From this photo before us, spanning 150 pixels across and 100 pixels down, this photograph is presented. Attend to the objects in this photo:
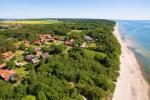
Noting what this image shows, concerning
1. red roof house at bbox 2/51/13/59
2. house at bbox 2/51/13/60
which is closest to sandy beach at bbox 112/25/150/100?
house at bbox 2/51/13/60

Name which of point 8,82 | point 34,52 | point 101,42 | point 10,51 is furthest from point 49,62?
point 101,42

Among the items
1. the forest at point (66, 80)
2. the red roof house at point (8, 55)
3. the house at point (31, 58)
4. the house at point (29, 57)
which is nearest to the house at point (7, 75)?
the forest at point (66, 80)

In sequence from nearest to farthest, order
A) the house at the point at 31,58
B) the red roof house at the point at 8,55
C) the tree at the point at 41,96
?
the tree at the point at 41,96 < the house at the point at 31,58 < the red roof house at the point at 8,55

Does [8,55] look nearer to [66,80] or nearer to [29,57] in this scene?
[29,57]

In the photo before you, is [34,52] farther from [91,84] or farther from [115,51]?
[91,84]

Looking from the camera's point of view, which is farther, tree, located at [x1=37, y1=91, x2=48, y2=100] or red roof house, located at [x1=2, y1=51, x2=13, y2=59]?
red roof house, located at [x1=2, y1=51, x2=13, y2=59]

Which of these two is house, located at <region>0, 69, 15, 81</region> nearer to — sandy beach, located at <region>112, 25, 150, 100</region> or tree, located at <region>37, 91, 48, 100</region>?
tree, located at <region>37, 91, 48, 100</region>

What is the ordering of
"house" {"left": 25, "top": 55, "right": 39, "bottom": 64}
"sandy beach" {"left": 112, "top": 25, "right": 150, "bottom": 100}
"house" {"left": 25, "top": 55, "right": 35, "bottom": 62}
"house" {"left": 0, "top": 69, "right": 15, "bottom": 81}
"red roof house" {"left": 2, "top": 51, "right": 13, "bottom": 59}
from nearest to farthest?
"sandy beach" {"left": 112, "top": 25, "right": 150, "bottom": 100}
"house" {"left": 0, "top": 69, "right": 15, "bottom": 81}
"house" {"left": 25, "top": 55, "right": 39, "bottom": 64}
"house" {"left": 25, "top": 55, "right": 35, "bottom": 62}
"red roof house" {"left": 2, "top": 51, "right": 13, "bottom": 59}

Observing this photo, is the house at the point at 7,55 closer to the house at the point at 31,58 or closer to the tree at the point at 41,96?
the house at the point at 31,58

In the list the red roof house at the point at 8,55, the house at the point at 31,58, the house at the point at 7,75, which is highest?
the house at the point at 7,75

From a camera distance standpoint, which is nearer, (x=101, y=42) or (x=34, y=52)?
(x=34, y=52)

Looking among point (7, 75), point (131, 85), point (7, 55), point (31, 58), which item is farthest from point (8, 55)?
point (131, 85)
